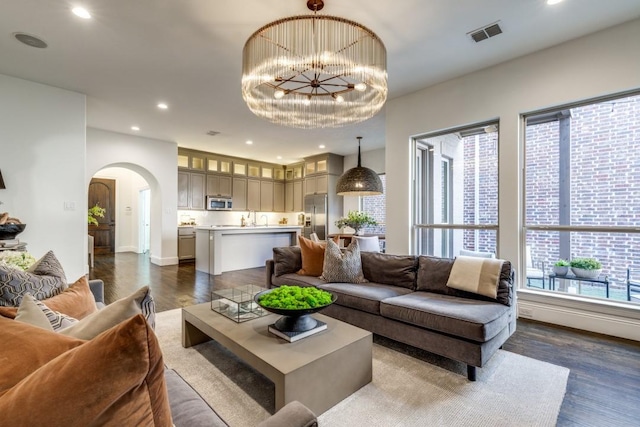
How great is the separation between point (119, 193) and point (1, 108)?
254 inches

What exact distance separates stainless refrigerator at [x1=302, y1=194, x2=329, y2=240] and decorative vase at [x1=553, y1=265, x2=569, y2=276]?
522 centimetres

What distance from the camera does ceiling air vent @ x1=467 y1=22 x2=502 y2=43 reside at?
281 centimetres

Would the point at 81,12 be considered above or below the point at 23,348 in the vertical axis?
above

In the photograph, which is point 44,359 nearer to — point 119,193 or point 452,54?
point 452,54

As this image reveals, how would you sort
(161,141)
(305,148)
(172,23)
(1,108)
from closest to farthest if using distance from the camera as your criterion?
1. (172,23)
2. (1,108)
3. (161,141)
4. (305,148)

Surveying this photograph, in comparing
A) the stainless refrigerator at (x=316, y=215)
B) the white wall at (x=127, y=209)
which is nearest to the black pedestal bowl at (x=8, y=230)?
the stainless refrigerator at (x=316, y=215)

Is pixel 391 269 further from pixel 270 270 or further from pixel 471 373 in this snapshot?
pixel 270 270

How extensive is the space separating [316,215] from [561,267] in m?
5.70

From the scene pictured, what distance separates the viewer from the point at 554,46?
3.16 metres

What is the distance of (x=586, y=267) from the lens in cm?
313

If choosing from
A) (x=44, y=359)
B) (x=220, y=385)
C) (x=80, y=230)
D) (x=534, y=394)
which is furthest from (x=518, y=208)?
(x=80, y=230)

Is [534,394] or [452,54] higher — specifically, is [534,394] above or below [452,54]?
below

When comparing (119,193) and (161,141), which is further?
(119,193)

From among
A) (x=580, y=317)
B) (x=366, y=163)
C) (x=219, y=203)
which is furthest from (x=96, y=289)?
(x=366, y=163)
